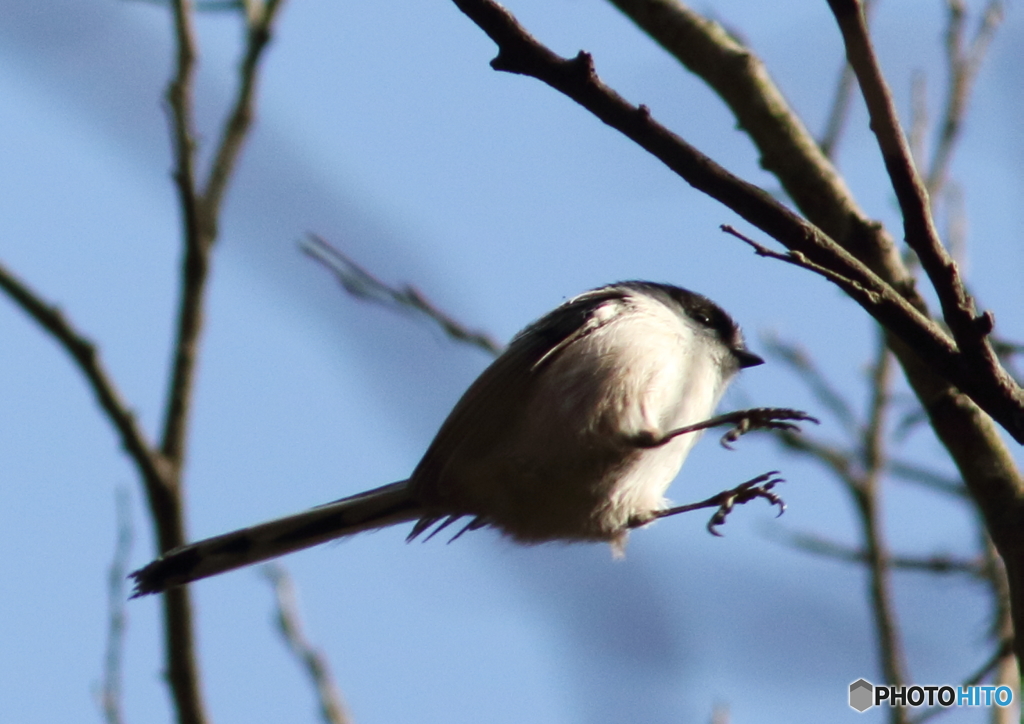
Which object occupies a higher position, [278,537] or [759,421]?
[759,421]

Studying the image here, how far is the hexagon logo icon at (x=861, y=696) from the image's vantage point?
3.01m

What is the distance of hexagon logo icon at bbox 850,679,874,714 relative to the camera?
301 cm

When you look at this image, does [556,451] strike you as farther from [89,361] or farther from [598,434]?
[89,361]

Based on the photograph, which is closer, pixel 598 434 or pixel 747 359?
pixel 598 434

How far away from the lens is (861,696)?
3.05 meters

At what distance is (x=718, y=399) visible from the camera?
109 inches

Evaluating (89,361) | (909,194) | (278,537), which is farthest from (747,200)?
(89,361)

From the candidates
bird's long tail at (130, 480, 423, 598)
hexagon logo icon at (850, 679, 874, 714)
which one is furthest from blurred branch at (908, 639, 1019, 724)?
bird's long tail at (130, 480, 423, 598)

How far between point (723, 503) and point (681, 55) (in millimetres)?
1138

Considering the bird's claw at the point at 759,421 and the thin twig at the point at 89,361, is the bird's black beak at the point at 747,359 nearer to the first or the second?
the bird's claw at the point at 759,421

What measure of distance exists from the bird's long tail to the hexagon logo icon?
135 cm

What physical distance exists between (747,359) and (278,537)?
49.4 inches

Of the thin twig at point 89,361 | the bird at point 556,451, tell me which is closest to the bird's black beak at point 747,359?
the bird at point 556,451

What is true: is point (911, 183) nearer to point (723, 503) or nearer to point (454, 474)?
point (723, 503)
